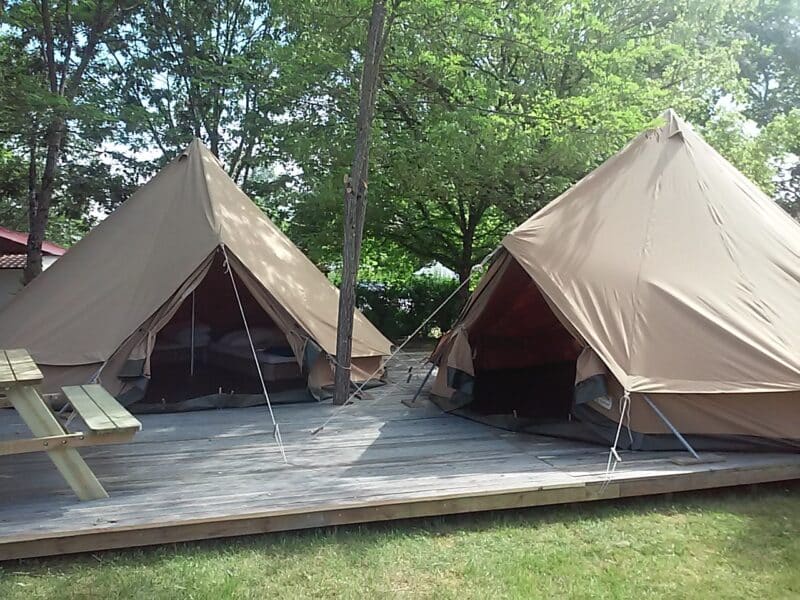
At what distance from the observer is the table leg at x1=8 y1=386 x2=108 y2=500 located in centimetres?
337

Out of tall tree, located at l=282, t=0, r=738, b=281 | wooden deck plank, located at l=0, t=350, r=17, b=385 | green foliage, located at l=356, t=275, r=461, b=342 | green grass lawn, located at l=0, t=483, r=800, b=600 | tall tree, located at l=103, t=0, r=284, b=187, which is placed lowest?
green grass lawn, located at l=0, t=483, r=800, b=600

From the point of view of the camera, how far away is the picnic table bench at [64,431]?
3162mm

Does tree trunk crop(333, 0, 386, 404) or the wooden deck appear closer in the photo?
the wooden deck

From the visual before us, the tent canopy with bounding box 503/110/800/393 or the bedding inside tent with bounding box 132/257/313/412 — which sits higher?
the tent canopy with bounding box 503/110/800/393

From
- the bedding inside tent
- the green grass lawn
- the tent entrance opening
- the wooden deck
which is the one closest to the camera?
the green grass lawn

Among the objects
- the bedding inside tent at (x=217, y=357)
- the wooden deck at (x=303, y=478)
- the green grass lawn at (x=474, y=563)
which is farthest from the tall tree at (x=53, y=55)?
the green grass lawn at (x=474, y=563)

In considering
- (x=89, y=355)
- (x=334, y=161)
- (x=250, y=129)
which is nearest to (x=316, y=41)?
(x=334, y=161)

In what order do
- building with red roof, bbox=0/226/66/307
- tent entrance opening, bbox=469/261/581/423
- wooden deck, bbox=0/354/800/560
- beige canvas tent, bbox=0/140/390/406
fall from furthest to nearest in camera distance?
building with red roof, bbox=0/226/66/307 < tent entrance opening, bbox=469/261/581/423 < beige canvas tent, bbox=0/140/390/406 < wooden deck, bbox=0/354/800/560

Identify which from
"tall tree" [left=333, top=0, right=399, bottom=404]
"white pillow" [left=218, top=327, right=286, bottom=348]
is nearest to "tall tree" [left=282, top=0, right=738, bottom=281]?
"tall tree" [left=333, top=0, right=399, bottom=404]

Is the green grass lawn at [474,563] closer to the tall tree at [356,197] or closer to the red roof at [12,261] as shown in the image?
the tall tree at [356,197]

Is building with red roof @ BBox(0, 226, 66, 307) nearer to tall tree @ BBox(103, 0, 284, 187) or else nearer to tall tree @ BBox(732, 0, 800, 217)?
tall tree @ BBox(103, 0, 284, 187)

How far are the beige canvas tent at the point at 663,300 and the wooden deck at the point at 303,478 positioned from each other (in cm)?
29

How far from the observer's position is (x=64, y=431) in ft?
11.4

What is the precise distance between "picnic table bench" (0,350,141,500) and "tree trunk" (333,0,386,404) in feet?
7.74
